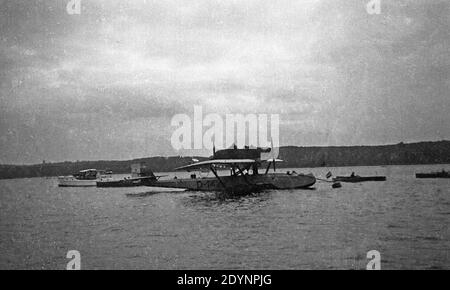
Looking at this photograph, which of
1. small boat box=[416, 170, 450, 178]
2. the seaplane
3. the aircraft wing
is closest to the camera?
the aircraft wing

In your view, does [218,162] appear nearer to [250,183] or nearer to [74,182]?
[250,183]

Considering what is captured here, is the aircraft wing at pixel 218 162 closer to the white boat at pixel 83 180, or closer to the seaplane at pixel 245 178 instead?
the seaplane at pixel 245 178

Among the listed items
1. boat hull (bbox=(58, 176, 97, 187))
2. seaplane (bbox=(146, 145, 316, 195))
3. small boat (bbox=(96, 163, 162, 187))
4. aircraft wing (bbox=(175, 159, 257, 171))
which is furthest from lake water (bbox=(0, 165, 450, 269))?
boat hull (bbox=(58, 176, 97, 187))

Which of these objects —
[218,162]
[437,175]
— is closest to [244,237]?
[218,162]

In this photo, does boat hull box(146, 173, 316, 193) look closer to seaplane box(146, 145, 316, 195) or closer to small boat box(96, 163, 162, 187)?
seaplane box(146, 145, 316, 195)

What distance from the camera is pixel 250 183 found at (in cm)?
5603

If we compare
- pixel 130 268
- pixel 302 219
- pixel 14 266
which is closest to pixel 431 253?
pixel 302 219

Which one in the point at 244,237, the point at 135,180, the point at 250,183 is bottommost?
the point at 244,237

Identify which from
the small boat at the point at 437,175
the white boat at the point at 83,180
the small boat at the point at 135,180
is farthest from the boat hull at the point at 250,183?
the white boat at the point at 83,180

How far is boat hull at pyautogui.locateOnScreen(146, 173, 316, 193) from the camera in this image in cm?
5622

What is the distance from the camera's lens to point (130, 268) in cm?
1950

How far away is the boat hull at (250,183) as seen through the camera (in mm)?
56219

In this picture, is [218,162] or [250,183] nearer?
[218,162]
